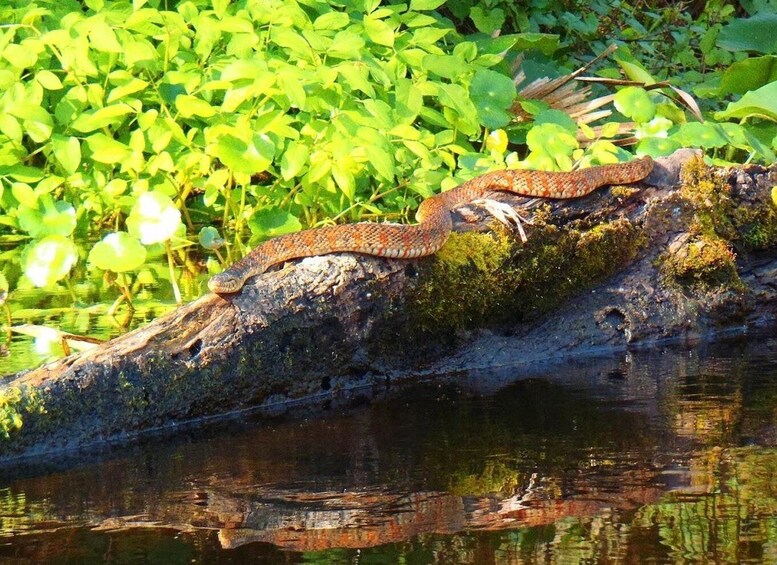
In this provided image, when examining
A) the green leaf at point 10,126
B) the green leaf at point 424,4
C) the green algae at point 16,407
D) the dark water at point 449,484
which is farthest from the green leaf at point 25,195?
the green leaf at point 424,4

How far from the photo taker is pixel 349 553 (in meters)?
3.95

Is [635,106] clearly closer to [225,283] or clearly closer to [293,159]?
[293,159]

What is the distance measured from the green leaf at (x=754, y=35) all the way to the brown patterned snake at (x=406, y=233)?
502 cm

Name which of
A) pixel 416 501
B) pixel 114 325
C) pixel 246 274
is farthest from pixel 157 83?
pixel 416 501

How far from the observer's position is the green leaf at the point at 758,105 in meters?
8.53

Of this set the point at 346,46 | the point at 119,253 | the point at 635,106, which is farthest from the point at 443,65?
the point at 119,253

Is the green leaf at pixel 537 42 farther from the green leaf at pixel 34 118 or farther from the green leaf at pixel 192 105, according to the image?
the green leaf at pixel 34 118

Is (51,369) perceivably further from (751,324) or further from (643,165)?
(751,324)

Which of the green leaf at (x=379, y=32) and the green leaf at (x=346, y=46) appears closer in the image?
the green leaf at (x=346, y=46)

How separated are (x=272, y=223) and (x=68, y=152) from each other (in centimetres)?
153

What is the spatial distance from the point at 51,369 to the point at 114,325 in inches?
63.4

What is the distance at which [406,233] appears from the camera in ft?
20.4

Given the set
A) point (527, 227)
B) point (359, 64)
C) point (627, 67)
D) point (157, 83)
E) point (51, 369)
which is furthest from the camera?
point (627, 67)

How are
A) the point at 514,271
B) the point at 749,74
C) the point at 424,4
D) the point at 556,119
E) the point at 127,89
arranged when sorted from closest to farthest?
the point at 514,271 < the point at 127,89 < the point at 424,4 < the point at 556,119 < the point at 749,74
